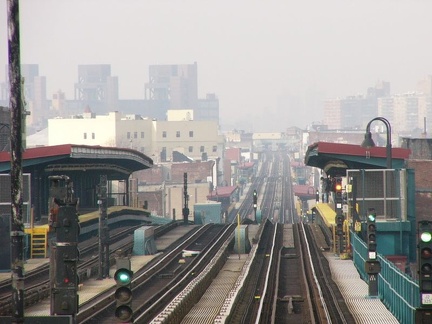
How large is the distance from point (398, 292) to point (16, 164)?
44.3 feet

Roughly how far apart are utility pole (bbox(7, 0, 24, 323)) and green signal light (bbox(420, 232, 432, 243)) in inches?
293

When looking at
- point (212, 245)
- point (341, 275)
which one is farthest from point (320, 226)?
point (341, 275)

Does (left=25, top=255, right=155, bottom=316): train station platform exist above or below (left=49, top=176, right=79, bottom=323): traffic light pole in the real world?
below

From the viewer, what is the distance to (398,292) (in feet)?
96.4

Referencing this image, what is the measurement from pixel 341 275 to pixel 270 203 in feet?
407

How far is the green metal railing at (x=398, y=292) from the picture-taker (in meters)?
26.5

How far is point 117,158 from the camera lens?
70.6 meters

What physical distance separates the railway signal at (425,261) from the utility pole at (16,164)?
24.5 feet

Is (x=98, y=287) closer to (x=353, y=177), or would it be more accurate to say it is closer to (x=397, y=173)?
(x=353, y=177)

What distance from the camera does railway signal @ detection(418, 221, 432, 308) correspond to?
19.9 meters

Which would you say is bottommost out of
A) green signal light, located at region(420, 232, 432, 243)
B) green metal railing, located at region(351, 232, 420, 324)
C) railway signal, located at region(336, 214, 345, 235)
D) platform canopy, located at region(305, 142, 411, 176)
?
green metal railing, located at region(351, 232, 420, 324)

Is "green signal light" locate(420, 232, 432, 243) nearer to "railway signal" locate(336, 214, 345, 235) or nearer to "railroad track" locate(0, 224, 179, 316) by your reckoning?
"railroad track" locate(0, 224, 179, 316)

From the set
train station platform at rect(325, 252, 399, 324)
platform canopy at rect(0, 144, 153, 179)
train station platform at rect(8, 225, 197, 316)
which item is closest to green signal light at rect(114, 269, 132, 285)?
train station platform at rect(325, 252, 399, 324)

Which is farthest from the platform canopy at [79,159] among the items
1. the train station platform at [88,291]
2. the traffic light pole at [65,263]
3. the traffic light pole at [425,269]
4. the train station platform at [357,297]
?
the traffic light pole at [425,269]
